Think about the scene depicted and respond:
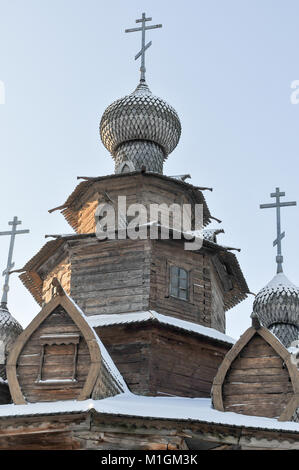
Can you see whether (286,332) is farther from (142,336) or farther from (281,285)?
(142,336)

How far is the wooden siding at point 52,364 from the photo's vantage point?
14.1m

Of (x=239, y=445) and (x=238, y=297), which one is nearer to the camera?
(x=239, y=445)

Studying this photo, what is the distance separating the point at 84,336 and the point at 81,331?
14 centimetres

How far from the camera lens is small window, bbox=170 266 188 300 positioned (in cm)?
1683

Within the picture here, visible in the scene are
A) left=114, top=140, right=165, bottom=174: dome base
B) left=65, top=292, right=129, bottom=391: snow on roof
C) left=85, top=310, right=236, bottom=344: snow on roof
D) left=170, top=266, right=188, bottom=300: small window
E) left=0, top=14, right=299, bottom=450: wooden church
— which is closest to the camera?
left=0, top=14, right=299, bottom=450: wooden church

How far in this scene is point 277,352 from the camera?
1465 cm

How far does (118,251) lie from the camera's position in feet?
55.9

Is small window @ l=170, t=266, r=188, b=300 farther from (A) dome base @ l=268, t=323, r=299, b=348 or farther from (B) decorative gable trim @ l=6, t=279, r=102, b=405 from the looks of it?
(A) dome base @ l=268, t=323, r=299, b=348

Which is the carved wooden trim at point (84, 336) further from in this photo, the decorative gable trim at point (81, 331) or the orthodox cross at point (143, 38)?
the orthodox cross at point (143, 38)

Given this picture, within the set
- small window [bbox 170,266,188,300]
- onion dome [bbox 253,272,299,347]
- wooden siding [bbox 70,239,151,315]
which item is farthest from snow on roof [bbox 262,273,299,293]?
wooden siding [bbox 70,239,151,315]

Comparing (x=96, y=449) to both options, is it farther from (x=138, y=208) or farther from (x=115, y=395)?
(x=138, y=208)

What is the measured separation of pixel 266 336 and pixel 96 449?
3779mm

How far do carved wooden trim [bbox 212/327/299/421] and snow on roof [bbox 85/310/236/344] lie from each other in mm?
1358
